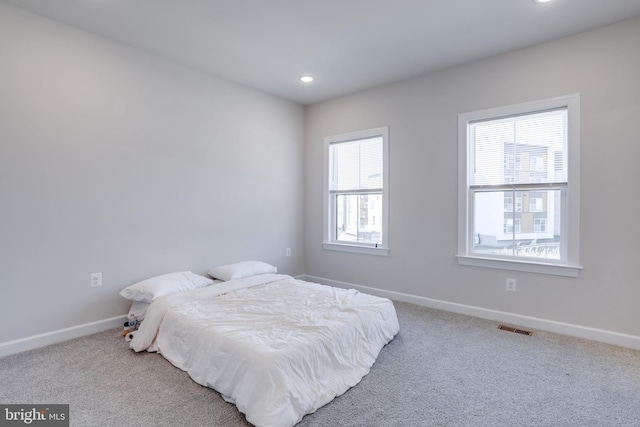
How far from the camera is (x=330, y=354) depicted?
214 centimetres

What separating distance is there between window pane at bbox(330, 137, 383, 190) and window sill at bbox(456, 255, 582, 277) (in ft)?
4.65

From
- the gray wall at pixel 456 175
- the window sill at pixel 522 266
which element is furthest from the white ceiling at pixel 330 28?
the window sill at pixel 522 266

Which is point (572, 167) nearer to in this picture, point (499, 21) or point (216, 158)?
point (499, 21)

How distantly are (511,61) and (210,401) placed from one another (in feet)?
12.7

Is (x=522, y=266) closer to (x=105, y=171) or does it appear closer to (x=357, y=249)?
(x=357, y=249)

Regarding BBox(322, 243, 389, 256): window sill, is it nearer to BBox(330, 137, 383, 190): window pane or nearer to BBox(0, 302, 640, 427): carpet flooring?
BBox(330, 137, 383, 190): window pane

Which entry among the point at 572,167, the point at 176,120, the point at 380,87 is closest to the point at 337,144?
the point at 380,87

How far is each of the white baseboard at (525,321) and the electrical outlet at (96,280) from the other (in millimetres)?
2950

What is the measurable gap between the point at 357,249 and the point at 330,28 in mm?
2654

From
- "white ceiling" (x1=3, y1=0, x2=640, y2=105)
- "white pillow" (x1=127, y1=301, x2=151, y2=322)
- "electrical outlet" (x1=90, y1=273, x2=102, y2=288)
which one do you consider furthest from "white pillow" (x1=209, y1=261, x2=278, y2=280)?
"white ceiling" (x1=3, y1=0, x2=640, y2=105)

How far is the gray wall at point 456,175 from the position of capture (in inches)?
107

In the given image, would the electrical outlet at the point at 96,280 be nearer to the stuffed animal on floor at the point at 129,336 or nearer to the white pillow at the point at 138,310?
the white pillow at the point at 138,310

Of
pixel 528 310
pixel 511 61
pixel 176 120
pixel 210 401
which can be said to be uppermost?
Result: pixel 511 61

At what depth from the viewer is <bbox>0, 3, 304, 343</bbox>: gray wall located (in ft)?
8.50
